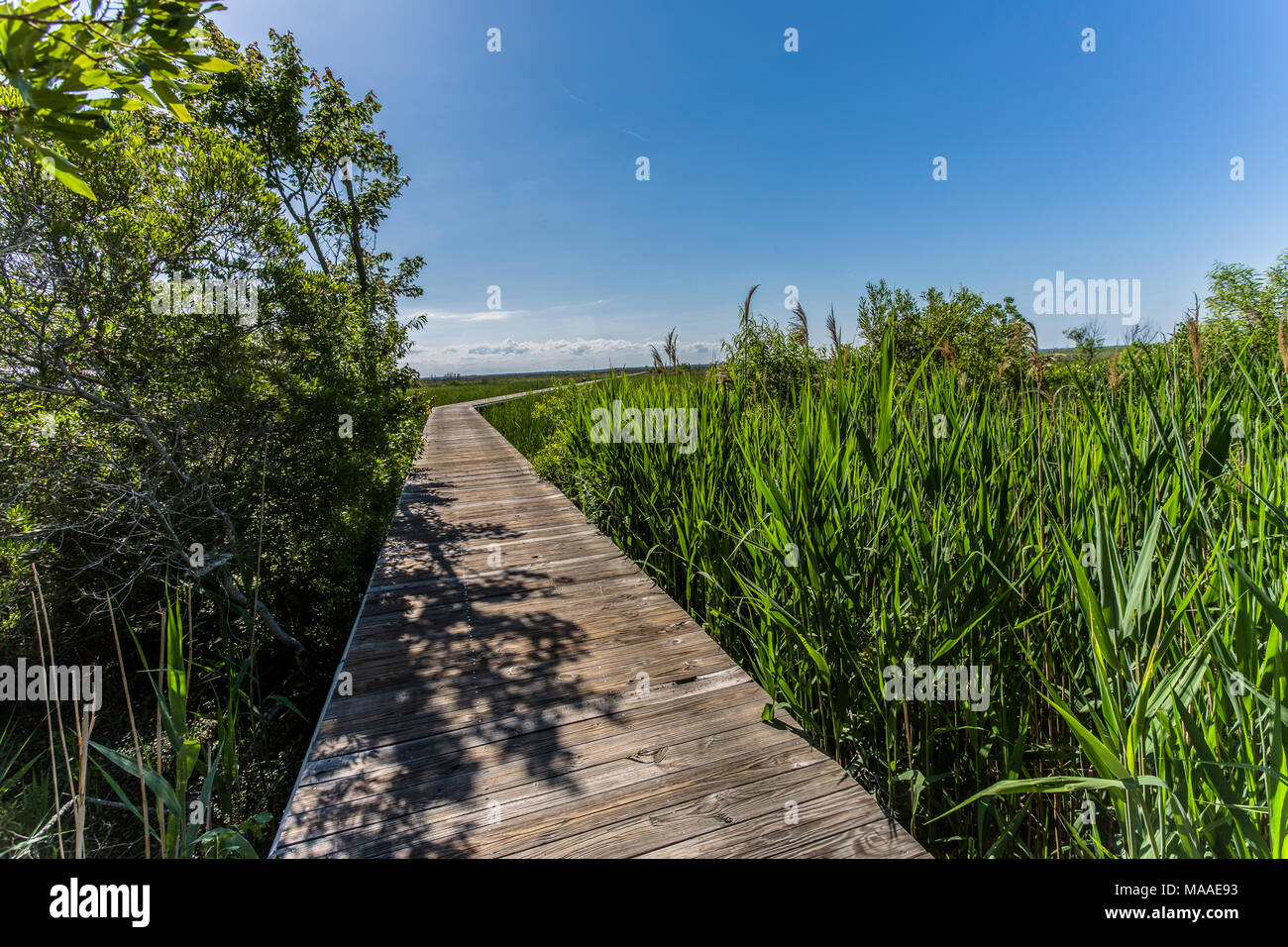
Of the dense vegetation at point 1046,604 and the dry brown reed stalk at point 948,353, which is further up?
the dry brown reed stalk at point 948,353

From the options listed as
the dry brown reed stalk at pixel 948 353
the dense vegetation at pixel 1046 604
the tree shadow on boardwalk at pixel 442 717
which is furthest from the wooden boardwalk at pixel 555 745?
the dry brown reed stalk at pixel 948 353

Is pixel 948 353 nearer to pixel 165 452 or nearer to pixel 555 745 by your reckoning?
pixel 555 745

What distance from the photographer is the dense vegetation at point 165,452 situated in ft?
6.34

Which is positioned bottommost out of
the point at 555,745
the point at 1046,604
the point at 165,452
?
the point at 555,745

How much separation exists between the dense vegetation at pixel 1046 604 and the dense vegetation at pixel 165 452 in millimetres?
1991

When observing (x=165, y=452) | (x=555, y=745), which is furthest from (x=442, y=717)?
(x=165, y=452)

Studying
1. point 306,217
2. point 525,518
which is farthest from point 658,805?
point 306,217

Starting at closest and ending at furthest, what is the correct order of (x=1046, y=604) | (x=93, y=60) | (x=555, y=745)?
(x=93, y=60) → (x=1046, y=604) → (x=555, y=745)

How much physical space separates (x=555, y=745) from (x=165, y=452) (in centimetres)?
281

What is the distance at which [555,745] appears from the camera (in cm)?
204

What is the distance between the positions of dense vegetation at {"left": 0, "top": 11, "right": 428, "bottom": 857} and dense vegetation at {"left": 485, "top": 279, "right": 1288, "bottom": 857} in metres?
1.99

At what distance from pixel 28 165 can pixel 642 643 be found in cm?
408

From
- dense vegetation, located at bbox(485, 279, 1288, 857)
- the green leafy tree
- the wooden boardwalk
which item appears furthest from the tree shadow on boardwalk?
the green leafy tree

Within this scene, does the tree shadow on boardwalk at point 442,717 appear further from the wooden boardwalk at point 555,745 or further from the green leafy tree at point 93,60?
the green leafy tree at point 93,60
